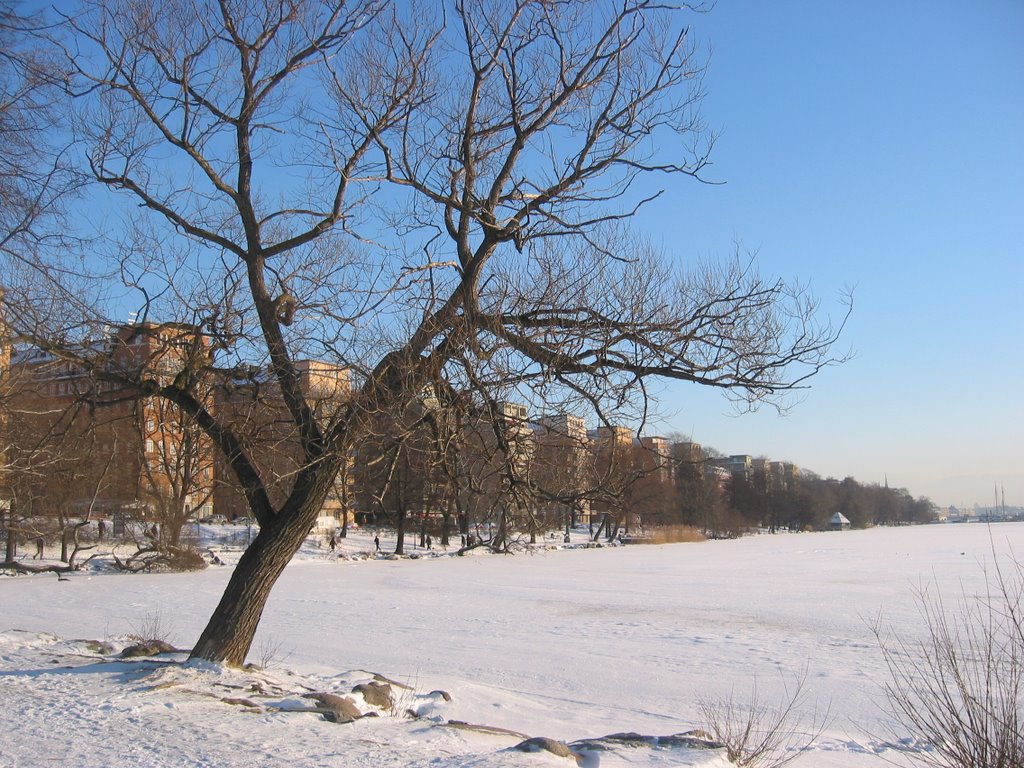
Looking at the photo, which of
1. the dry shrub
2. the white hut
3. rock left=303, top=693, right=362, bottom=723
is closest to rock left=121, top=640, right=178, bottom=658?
rock left=303, top=693, right=362, bottom=723

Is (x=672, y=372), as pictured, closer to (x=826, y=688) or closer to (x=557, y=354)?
(x=557, y=354)

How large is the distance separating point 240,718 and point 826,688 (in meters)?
9.28

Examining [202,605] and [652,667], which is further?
[202,605]

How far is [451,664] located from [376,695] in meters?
6.03

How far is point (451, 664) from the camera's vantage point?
1404 cm

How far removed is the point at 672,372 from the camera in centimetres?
759

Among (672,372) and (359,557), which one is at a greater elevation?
(672,372)

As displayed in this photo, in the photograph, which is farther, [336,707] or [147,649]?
[147,649]

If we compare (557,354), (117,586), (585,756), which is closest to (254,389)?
(557,354)

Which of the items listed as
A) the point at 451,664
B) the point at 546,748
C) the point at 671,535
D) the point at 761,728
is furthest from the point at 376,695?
the point at 671,535

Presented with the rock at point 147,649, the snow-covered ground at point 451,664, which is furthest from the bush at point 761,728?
the rock at point 147,649

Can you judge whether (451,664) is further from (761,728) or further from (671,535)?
(671,535)

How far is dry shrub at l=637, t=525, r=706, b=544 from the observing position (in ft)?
250

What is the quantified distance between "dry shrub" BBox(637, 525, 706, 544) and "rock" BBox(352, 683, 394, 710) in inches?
2680
